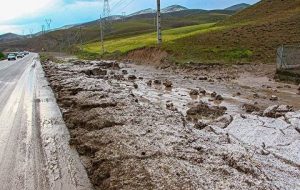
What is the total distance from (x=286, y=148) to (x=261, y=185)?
7.57 feet

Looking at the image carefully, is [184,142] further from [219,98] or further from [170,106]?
[219,98]

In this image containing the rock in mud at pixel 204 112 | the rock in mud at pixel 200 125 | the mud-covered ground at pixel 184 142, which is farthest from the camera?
the rock in mud at pixel 204 112

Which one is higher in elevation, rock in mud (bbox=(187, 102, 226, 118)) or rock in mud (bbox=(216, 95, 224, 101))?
rock in mud (bbox=(187, 102, 226, 118))

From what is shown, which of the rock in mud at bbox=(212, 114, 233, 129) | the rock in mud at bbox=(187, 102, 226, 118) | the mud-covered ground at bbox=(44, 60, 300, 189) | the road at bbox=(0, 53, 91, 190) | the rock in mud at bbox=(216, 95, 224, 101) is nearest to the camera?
the mud-covered ground at bbox=(44, 60, 300, 189)

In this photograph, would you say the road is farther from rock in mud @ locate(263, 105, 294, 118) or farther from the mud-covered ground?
rock in mud @ locate(263, 105, 294, 118)

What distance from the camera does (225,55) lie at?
32.5 m

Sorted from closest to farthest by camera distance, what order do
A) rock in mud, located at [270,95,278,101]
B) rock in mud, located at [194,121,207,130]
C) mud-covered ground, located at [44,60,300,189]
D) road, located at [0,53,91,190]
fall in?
mud-covered ground, located at [44,60,300,189], road, located at [0,53,91,190], rock in mud, located at [194,121,207,130], rock in mud, located at [270,95,278,101]

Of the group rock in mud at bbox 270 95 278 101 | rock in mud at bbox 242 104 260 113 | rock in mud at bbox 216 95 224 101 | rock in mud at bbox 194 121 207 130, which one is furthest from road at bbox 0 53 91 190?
rock in mud at bbox 270 95 278 101

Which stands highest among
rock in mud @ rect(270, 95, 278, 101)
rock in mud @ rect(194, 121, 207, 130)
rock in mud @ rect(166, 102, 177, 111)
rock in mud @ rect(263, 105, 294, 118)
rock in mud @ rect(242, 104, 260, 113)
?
rock in mud @ rect(263, 105, 294, 118)

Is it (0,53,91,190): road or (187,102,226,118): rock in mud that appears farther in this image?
(187,102,226,118): rock in mud

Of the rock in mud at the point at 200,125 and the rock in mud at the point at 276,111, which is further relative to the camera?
the rock in mud at the point at 276,111

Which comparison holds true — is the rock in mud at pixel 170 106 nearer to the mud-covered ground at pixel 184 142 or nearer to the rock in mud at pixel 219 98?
the mud-covered ground at pixel 184 142

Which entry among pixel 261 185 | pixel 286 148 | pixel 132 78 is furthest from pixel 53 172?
pixel 132 78

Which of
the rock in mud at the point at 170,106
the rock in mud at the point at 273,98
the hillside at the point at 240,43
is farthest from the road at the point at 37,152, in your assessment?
the hillside at the point at 240,43
